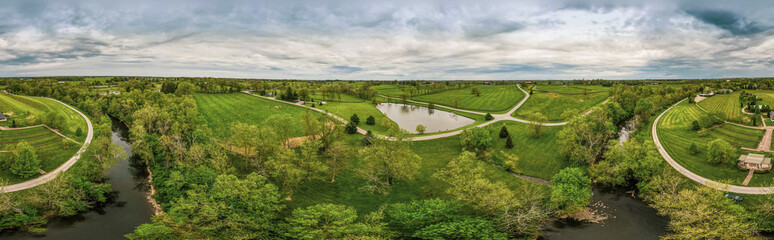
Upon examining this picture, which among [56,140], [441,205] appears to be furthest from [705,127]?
[56,140]

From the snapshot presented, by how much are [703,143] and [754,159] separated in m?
14.9

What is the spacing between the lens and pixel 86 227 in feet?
109

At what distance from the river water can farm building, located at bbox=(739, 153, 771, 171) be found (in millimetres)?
77999

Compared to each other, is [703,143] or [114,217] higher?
[703,143]

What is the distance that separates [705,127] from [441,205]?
222 feet

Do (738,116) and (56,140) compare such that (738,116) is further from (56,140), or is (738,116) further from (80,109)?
(80,109)

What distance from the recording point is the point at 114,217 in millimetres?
35281

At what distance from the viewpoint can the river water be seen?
31.8 meters

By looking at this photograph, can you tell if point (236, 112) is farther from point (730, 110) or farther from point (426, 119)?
point (730, 110)

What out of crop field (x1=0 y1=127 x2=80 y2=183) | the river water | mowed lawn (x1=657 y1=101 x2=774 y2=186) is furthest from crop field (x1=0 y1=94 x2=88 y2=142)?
mowed lawn (x1=657 y1=101 x2=774 y2=186)

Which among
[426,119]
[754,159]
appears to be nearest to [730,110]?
[754,159]

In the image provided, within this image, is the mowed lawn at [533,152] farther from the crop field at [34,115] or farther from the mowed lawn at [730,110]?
the crop field at [34,115]

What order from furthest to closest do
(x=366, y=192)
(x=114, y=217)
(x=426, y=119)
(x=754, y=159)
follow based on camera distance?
(x=426, y=119) < (x=754, y=159) < (x=366, y=192) < (x=114, y=217)

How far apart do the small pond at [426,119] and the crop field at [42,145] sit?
67.3m
